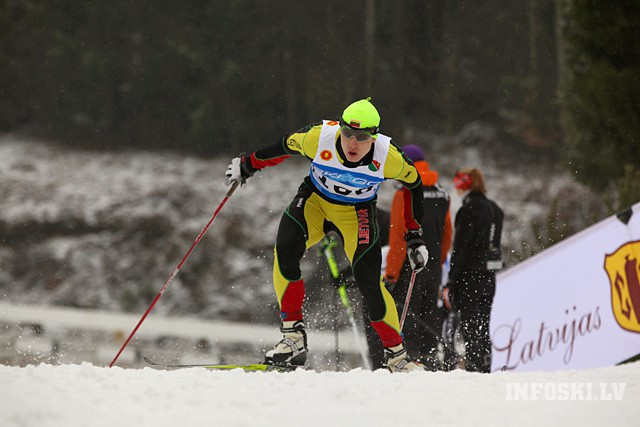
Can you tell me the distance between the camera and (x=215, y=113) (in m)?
22.8

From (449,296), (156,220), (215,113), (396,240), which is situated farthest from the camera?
(215,113)

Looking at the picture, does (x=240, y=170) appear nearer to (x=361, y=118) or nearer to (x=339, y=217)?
(x=339, y=217)

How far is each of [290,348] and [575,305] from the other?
267cm

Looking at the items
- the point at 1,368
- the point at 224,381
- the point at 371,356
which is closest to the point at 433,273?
the point at 371,356

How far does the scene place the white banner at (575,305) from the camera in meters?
6.77

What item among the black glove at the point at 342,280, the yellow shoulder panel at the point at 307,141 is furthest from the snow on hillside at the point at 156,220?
the yellow shoulder panel at the point at 307,141

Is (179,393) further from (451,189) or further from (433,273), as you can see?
(451,189)

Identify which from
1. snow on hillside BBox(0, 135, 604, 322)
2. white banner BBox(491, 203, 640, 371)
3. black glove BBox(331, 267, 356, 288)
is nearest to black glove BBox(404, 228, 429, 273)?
black glove BBox(331, 267, 356, 288)

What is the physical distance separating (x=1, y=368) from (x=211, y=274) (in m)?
14.9

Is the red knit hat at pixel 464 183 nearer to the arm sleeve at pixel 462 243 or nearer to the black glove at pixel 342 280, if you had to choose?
the arm sleeve at pixel 462 243

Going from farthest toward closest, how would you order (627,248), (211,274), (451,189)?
(451,189) < (211,274) < (627,248)

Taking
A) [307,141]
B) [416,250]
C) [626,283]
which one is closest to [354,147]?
[307,141]

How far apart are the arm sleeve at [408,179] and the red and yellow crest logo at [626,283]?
6.18 feet

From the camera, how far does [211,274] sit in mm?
19328
